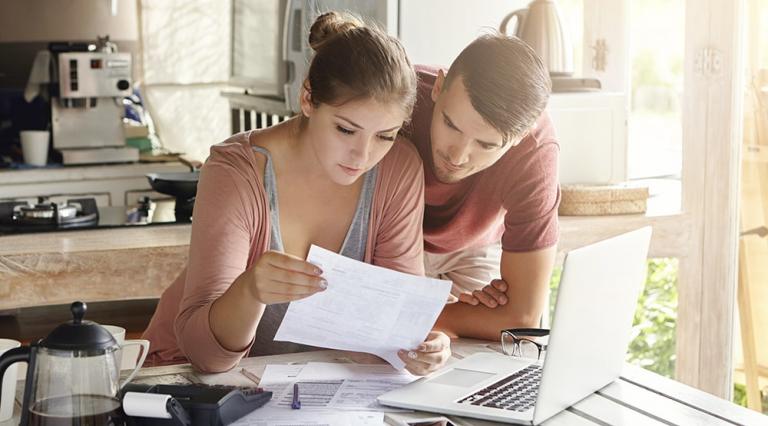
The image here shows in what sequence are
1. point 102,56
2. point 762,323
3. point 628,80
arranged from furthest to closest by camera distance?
point 102,56
point 628,80
point 762,323

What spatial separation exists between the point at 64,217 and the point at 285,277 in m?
1.83

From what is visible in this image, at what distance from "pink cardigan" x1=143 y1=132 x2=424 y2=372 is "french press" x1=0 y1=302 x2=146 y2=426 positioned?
13.6 inches

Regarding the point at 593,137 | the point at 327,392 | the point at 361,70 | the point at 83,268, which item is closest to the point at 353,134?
the point at 361,70

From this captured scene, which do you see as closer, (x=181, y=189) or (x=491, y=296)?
(x=491, y=296)

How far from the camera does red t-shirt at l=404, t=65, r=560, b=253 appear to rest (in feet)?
6.95

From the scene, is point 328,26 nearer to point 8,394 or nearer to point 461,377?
point 461,377

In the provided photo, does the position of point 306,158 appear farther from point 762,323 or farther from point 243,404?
point 762,323

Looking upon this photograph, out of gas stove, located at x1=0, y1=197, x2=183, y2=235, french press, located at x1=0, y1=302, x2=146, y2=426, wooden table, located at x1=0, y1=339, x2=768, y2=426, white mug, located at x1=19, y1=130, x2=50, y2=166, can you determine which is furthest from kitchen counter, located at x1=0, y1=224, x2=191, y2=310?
white mug, located at x1=19, y1=130, x2=50, y2=166

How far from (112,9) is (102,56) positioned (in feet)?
2.76

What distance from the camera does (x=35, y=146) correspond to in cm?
Answer: 451

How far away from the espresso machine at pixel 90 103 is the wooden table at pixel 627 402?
2901 mm

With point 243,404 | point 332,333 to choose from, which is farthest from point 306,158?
point 243,404

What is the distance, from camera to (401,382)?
68.4 inches

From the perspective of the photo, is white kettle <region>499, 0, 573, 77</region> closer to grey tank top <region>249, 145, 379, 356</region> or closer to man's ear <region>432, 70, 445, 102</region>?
man's ear <region>432, 70, 445, 102</region>
